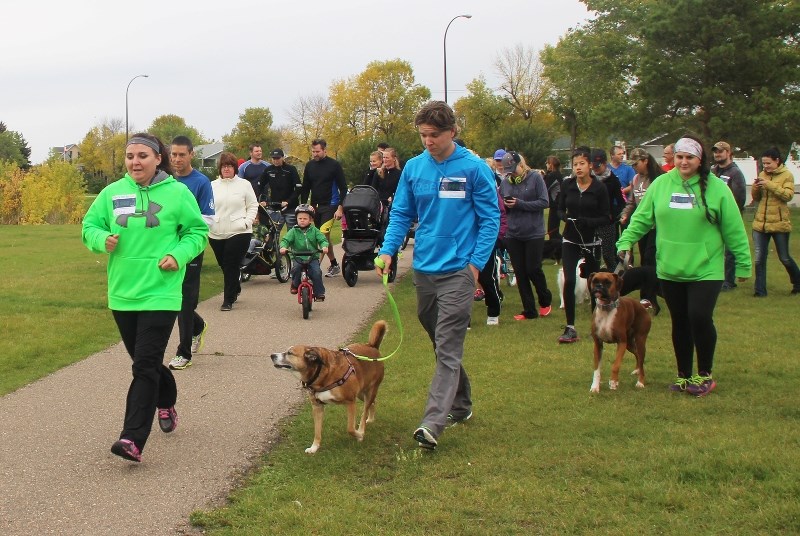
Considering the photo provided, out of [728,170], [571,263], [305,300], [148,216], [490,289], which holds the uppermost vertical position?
[728,170]

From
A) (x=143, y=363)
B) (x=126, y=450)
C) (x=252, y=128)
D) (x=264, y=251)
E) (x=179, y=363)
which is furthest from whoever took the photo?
(x=252, y=128)

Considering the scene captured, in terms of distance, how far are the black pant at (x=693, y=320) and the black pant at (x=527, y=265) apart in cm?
345

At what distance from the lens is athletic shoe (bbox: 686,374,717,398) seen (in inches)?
276

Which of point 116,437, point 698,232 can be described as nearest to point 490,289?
point 698,232

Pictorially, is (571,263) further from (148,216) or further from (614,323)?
(148,216)

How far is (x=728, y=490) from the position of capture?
15.7ft

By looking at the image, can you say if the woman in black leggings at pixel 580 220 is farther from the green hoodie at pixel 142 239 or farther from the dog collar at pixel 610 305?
the green hoodie at pixel 142 239

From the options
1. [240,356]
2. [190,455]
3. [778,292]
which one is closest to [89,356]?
[240,356]

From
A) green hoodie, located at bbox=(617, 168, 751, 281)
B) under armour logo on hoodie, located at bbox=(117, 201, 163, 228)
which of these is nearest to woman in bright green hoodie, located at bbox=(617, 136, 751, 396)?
green hoodie, located at bbox=(617, 168, 751, 281)

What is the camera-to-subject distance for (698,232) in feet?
22.6

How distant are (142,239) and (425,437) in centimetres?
212

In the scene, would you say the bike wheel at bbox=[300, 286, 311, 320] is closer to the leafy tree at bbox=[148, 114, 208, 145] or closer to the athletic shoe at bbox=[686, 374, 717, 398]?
the athletic shoe at bbox=[686, 374, 717, 398]

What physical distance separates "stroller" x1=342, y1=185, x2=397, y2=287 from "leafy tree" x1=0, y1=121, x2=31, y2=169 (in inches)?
4248

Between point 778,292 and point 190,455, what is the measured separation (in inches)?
402
